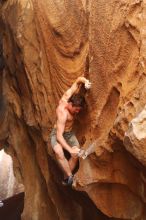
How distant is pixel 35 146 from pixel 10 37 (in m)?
1.64

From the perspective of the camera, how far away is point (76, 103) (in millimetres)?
5660

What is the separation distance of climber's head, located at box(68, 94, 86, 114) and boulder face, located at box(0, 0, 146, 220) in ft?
0.40

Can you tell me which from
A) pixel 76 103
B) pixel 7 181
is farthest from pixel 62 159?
pixel 7 181

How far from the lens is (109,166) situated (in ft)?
16.8

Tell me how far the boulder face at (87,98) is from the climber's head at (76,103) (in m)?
0.12

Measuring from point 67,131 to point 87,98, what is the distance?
1.63ft

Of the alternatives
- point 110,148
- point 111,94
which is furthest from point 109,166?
point 111,94

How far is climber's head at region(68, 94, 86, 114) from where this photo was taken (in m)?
5.66

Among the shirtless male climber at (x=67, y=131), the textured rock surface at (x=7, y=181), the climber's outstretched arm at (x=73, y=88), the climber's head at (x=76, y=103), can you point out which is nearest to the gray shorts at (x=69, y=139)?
the shirtless male climber at (x=67, y=131)

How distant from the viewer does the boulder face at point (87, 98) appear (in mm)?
4797

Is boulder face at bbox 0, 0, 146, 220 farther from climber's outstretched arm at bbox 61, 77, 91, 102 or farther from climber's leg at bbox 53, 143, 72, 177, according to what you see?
climber's leg at bbox 53, 143, 72, 177

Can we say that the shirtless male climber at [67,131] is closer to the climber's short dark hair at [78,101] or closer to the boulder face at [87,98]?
the climber's short dark hair at [78,101]

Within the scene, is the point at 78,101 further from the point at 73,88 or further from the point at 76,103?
the point at 73,88

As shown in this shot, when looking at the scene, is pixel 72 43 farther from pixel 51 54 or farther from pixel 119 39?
pixel 119 39
